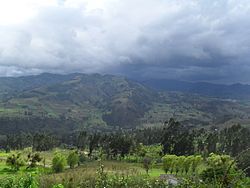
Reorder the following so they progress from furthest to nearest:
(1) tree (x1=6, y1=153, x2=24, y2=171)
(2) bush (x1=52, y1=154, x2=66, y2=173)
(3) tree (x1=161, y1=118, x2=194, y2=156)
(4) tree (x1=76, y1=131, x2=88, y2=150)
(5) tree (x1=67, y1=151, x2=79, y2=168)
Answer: (4) tree (x1=76, y1=131, x2=88, y2=150) → (3) tree (x1=161, y1=118, x2=194, y2=156) → (5) tree (x1=67, y1=151, x2=79, y2=168) → (1) tree (x1=6, y1=153, x2=24, y2=171) → (2) bush (x1=52, y1=154, x2=66, y2=173)

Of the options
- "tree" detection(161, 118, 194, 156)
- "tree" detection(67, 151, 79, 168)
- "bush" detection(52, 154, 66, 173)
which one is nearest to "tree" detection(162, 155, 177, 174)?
"bush" detection(52, 154, 66, 173)

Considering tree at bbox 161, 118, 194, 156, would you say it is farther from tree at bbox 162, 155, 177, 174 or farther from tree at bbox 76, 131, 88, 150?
tree at bbox 76, 131, 88, 150

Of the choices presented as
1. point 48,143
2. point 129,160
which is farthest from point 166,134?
point 48,143

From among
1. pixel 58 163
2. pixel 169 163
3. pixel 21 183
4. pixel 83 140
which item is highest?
pixel 21 183

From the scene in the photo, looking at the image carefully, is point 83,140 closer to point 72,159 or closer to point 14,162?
point 72,159

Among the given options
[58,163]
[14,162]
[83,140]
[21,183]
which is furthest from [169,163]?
[21,183]

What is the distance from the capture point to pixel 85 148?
623 feet

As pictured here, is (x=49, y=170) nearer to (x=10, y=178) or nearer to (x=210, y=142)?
(x=210, y=142)

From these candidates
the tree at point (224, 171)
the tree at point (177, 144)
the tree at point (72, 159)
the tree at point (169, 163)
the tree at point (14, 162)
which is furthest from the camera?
the tree at point (177, 144)

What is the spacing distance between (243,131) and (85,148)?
77.1 meters

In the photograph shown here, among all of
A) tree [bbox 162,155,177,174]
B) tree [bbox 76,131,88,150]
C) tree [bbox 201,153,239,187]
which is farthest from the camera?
tree [bbox 76,131,88,150]

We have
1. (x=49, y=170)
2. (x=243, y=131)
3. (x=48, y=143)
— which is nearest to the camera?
(x=49, y=170)

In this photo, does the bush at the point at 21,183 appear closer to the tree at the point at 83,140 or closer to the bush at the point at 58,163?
the bush at the point at 58,163

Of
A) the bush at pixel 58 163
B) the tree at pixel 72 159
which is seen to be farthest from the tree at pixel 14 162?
the tree at pixel 72 159
